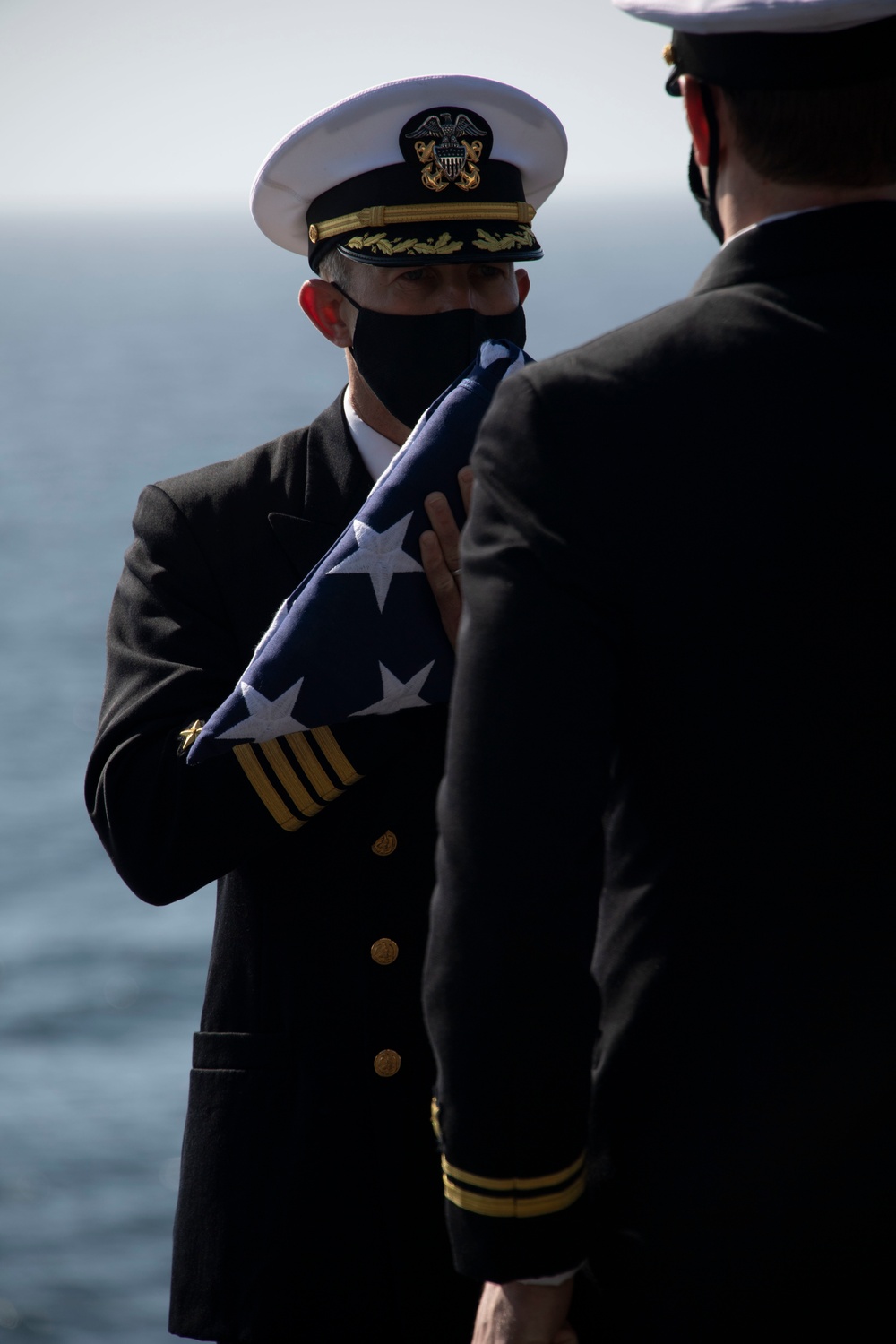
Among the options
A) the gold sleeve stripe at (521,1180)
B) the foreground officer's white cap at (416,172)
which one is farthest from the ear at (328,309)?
the gold sleeve stripe at (521,1180)

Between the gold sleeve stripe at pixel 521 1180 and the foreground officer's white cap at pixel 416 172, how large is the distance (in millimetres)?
1605

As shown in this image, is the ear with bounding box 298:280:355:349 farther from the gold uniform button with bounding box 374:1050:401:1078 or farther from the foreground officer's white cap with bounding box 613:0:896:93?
the foreground officer's white cap with bounding box 613:0:896:93

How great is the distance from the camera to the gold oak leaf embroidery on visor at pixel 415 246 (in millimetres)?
2689

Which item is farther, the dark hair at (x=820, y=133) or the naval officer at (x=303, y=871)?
the naval officer at (x=303, y=871)

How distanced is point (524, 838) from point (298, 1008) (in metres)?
1.06

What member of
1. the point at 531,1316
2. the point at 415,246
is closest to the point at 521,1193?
the point at 531,1316

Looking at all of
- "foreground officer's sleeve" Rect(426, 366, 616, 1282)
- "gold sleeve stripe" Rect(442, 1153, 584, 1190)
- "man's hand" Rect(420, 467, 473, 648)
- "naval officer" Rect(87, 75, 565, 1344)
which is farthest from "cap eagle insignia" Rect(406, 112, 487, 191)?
"gold sleeve stripe" Rect(442, 1153, 584, 1190)

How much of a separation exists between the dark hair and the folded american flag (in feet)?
2.46

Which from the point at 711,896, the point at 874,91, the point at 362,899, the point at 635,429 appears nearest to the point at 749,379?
the point at 635,429

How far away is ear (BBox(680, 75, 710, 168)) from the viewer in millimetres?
1572

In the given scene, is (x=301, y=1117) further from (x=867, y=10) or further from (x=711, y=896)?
Result: (x=867, y=10)

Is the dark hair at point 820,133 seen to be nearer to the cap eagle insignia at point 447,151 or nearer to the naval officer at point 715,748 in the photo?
the naval officer at point 715,748

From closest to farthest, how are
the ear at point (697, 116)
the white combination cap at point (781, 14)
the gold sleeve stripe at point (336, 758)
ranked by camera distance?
the white combination cap at point (781, 14) → the ear at point (697, 116) → the gold sleeve stripe at point (336, 758)

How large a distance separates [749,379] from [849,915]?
51cm
